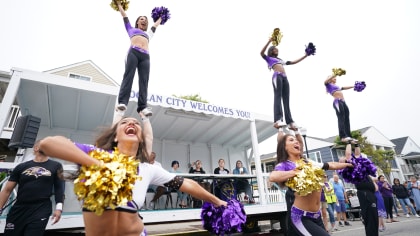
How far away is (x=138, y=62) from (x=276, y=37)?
2.70 meters

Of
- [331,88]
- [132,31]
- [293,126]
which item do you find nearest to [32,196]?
[132,31]

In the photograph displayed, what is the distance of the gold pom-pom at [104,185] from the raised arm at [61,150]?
0.10 meters

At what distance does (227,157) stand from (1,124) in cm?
920

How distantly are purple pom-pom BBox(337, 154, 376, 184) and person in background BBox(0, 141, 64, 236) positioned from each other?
4.50 m

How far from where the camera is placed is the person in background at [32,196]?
2961mm

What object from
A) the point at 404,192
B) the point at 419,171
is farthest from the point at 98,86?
Result: the point at 419,171

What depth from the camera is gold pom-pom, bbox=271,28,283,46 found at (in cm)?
458

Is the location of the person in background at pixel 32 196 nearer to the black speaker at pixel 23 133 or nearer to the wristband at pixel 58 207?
the wristband at pixel 58 207

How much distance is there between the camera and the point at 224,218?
6.04ft

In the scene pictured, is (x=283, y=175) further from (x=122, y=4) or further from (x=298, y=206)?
(x=122, y=4)

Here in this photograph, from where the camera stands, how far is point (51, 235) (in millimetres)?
4141

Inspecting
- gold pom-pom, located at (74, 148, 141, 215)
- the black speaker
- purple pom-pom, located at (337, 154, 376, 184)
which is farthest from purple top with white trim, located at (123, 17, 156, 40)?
purple pom-pom, located at (337, 154, 376, 184)

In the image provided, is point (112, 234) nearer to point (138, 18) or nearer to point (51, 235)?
point (138, 18)

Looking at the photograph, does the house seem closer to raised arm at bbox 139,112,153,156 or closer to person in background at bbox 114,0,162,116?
person in background at bbox 114,0,162,116
